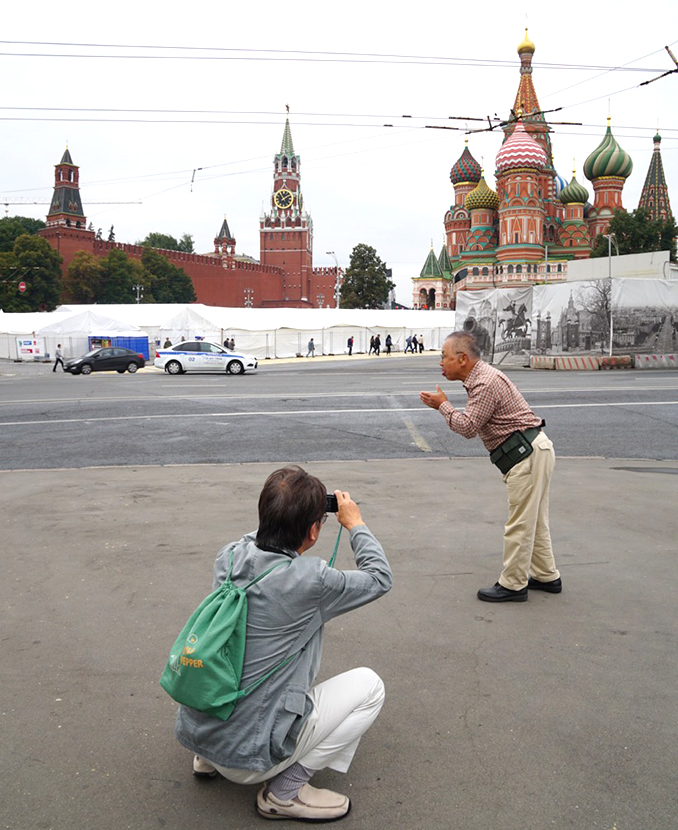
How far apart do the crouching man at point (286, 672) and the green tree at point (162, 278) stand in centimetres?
9407

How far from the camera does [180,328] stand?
47.1 meters

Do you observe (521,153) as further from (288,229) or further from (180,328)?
(288,229)

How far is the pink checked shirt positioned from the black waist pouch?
0.03 m

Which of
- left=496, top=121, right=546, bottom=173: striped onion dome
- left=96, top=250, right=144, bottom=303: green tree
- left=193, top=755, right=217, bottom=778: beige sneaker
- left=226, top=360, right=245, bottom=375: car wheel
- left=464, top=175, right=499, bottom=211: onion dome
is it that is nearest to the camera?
left=193, top=755, right=217, bottom=778: beige sneaker

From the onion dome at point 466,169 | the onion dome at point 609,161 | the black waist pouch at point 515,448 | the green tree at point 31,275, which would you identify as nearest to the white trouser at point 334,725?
the black waist pouch at point 515,448

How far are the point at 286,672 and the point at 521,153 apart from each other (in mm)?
71033

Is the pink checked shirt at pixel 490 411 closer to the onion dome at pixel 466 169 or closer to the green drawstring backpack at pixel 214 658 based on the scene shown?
the green drawstring backpack at pixel 214 658

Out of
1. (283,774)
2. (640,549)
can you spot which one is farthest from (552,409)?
(283,774)

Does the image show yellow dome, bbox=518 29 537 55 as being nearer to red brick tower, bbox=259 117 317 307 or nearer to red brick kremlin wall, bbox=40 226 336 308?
red brick kremlin wall, bbox=40 226 336 308


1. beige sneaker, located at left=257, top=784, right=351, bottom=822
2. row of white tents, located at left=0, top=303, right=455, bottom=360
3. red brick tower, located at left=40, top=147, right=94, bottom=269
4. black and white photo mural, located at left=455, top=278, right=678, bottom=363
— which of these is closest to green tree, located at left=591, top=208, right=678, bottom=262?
row of white tents, located at left=0, top=303, right=455, bottom=360

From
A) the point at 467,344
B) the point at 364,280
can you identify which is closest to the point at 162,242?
the point at 364,280

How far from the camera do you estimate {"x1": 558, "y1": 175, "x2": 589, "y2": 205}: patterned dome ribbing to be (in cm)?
7669

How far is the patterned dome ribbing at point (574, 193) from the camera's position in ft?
252

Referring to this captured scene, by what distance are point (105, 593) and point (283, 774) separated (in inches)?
90.0
